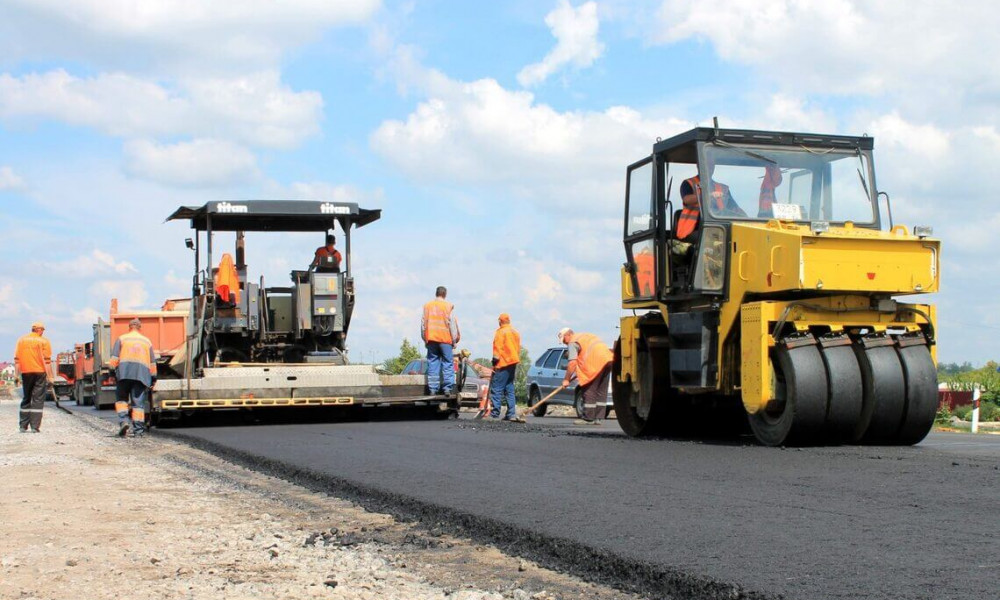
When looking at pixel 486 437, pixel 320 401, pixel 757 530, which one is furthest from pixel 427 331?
pixel 757 530

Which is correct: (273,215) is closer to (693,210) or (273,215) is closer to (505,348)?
(505,348)

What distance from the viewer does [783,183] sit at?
9.94m

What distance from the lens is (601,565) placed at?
4562mm

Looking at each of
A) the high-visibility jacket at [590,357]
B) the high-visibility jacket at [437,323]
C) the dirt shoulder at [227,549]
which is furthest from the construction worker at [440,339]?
the dirt shoulder at [227,549]

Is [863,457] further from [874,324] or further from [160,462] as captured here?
[160,462]

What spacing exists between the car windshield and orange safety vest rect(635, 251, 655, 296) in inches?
33.5

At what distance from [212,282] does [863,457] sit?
904 centimetres

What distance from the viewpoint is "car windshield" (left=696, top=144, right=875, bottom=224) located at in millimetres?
9805

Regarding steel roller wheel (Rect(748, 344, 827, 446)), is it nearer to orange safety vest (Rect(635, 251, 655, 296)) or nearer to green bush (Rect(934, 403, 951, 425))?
orange safety vest (Rect(635, 251, 655, 296))

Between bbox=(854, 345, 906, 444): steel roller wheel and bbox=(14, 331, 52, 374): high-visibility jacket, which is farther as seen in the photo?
bbox=(14, 331, 52, 374): high-visibility jacket

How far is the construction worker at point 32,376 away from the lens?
15.5 meters

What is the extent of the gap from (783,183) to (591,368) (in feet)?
20.6

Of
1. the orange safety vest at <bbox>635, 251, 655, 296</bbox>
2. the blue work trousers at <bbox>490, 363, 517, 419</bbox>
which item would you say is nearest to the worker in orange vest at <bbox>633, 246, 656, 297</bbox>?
the orange safety vest at <bbox>635, 251, 655, 296</bbox>

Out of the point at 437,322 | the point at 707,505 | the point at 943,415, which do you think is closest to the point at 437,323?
the point at 437,322
